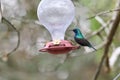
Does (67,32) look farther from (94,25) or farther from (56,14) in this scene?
(56,14)

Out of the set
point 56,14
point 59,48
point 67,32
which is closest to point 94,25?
point 67,32

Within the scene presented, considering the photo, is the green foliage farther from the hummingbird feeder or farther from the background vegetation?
the hummingbird feeder

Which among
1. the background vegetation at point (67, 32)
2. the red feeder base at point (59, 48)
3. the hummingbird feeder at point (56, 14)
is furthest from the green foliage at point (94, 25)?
the red feeder base at point (59, 48)

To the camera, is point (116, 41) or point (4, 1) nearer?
point (4, 1)

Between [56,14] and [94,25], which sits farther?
[94,25]

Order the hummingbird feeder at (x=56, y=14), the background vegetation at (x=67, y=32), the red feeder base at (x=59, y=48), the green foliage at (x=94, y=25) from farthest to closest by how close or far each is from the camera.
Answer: the green foliage at (x=94, y=25)
the background vegetation at (x=67, y=32)
the hummingbird feeder at (x=56, y=14)
the red feeder base at (x=59, y=48)

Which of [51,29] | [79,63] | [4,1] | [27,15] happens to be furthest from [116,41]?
[79,63]

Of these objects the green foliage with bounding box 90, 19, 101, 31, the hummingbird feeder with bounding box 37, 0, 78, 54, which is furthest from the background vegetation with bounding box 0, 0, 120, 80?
the hummingbird feeder with bounding box 37, 0, 78, 54

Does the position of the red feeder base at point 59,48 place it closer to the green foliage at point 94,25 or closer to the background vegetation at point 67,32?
the background vegetation at point 67,32

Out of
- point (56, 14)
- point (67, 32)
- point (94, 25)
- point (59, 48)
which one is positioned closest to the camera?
point (59, 48)

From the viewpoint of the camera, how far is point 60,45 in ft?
11.6

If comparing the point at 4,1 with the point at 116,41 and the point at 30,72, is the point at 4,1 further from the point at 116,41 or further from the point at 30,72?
the point at 30,72

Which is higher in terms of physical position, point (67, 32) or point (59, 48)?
point (67, 32)

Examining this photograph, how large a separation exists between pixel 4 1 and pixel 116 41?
1.44 m
